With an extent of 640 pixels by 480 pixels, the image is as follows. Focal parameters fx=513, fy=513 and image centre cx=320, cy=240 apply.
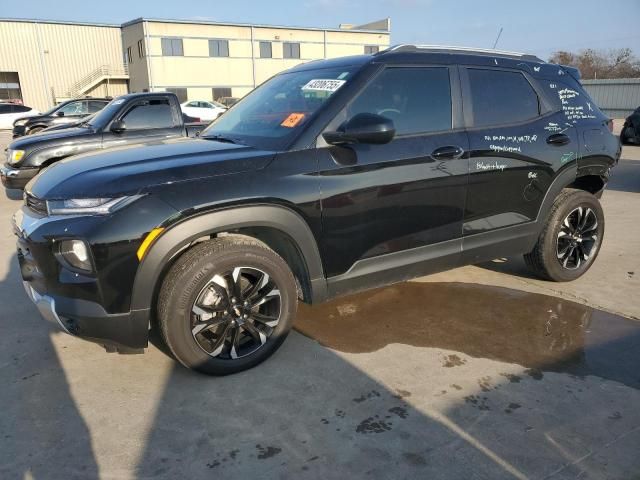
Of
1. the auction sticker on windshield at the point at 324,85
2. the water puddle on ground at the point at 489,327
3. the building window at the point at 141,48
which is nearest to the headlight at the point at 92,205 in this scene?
the auction sticker on windshield at the point at 324,85

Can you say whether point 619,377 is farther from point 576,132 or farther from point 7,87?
point 7,87

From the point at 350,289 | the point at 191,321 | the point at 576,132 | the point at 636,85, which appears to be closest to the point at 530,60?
the point at 576,132

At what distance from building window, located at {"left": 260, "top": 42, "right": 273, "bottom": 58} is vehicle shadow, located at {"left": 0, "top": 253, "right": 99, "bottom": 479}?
148 feet

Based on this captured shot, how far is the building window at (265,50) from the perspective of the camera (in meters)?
45.5

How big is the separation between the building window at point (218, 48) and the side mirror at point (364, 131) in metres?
43.9

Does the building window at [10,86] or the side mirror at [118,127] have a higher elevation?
the building window at [10,86]

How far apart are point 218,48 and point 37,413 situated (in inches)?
1769

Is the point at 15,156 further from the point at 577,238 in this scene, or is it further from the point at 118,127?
Result: the point at 577,238

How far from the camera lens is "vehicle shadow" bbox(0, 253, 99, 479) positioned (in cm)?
235

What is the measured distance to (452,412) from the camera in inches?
107

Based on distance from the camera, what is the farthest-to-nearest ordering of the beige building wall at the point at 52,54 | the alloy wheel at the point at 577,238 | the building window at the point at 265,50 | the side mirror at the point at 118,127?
the building window at the point at 265,50 → the beige building wall at the point at 52,54 → the side mirror at the point at 118,127 → the alloy wheel at the point at 577,238

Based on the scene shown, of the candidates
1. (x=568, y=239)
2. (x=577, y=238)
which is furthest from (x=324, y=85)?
(x=577, y=238)

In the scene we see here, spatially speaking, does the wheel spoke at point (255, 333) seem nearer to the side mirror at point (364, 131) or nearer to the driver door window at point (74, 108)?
the side mirror at point (364, 131)

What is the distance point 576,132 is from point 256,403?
11.1ft
